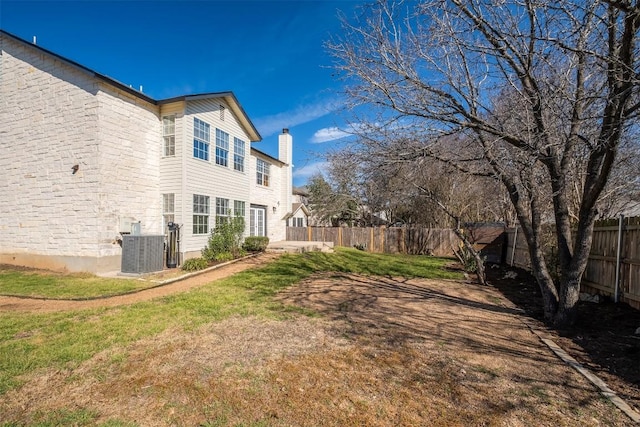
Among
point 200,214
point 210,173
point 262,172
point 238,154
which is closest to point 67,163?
point 200,214

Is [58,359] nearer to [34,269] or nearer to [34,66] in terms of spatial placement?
[34,269]

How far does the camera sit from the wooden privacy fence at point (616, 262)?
5.52m

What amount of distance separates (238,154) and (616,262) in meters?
13.0

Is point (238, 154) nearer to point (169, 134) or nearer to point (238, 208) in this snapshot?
point (238, 208)

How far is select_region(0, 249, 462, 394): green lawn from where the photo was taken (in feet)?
12.7

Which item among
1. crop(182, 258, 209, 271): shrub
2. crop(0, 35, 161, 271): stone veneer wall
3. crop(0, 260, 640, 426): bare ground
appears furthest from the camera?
crop(182, 258, 209, 271): shrub

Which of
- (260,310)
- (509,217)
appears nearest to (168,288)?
(260,310)

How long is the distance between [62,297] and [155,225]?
467cm

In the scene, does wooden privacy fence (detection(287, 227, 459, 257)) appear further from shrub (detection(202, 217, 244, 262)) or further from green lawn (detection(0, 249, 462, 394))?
green lawn (detection(0, 249, 462, 394))

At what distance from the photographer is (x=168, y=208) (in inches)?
447

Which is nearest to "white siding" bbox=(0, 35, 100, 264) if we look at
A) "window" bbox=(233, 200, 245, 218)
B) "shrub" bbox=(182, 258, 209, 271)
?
"shrub" bbox=(182, 258, 209, 271)

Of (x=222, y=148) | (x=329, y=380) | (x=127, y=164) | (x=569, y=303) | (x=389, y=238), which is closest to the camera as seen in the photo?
(x=329, y=380)

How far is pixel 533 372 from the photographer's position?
3.60 meters

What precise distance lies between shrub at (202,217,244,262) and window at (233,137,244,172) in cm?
278
